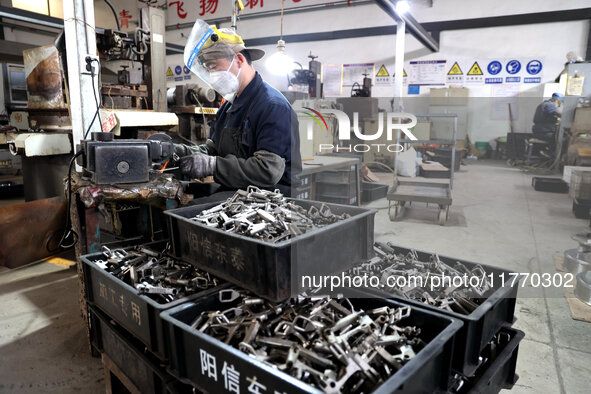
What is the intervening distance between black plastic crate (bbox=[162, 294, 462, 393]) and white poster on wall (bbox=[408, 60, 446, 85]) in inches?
296

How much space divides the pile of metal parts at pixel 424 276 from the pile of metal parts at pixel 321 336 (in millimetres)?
167

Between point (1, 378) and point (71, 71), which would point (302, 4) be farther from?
point (1, 378)

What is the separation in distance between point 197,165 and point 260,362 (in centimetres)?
113

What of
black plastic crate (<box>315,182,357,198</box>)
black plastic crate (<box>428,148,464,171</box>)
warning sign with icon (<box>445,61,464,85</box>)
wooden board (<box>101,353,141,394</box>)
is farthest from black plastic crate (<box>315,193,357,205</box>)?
warning sign with icon (<box>445,61,464,85</box>)

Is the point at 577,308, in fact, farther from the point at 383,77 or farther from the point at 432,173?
the point at 383,77

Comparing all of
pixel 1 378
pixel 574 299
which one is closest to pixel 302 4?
pixel 574 299

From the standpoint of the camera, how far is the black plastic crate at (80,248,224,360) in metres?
0.99

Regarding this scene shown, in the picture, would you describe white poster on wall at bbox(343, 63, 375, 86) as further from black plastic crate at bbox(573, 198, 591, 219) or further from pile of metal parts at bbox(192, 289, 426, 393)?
pile of metal parts at bbox(192, 289, 426, 393)

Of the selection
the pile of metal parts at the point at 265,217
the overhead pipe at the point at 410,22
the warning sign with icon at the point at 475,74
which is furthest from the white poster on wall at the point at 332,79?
the pile of metal parts at the point at 265,217

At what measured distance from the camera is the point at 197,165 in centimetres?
173

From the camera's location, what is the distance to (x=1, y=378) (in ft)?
4.99

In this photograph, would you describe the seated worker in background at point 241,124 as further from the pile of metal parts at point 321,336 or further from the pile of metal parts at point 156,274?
the pile of metal parts at point 321,336

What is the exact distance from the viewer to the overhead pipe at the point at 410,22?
390 centimetres

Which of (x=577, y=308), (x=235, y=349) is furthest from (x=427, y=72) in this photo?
(x=235, y=349)
